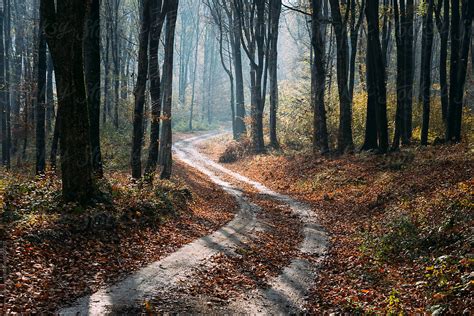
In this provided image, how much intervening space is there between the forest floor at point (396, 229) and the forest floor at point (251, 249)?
45 mm

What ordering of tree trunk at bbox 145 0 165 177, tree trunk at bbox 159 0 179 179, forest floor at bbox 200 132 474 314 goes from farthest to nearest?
tree trunk at bbox 159 0 179 179, tree trunk at bbox 145 0 165 177, forest floor at bbox 200 132 474 314

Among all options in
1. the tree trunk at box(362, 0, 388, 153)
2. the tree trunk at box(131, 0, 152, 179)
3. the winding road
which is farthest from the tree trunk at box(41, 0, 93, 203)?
the tree trunk at box(362, 0, 388, 153)

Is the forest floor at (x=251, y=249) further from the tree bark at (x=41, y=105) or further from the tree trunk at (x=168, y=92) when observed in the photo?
the tree bark at (x=41, y=105)

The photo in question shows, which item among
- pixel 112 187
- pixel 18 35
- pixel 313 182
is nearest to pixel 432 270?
pixel 112 187

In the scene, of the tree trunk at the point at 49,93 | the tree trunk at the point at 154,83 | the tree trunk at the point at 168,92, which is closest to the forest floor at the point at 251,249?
the tree trunk at the point at 154,83

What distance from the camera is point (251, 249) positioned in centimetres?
1170

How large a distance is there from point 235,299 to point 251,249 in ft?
11.6

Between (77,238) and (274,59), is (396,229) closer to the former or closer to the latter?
(77,238)

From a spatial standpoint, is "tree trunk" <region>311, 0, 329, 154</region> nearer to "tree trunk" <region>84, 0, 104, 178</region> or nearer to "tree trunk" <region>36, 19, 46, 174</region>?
"tree trunk" <region>84, 0, 104, 178</region>

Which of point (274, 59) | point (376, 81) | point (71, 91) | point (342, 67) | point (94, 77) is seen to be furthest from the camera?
point (274, 59)

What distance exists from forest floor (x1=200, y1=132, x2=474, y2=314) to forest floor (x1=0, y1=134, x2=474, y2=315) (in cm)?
5

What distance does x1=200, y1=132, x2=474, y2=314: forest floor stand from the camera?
7340 millimetres

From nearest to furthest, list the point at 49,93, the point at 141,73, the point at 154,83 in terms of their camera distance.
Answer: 1. the point at 141,73
2. the point at 154,83
3. the point at 49,93

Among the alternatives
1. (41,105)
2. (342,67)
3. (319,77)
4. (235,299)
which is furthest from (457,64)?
(41,105)
